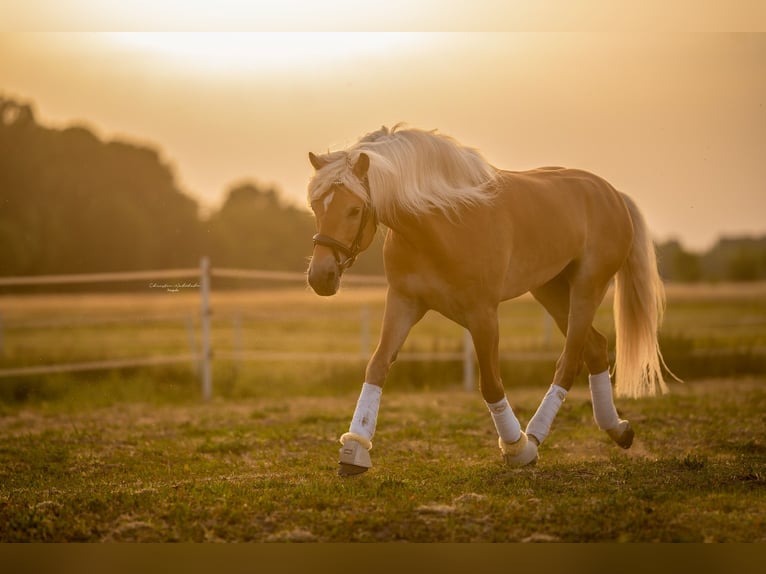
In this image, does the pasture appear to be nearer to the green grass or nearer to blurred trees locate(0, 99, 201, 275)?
the green grass

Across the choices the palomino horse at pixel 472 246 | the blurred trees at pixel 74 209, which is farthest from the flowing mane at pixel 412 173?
the blurred trees at pixel 74 209

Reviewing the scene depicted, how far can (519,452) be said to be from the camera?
4.09 meters

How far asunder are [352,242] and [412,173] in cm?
48

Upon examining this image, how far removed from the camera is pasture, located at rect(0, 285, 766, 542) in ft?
10.3

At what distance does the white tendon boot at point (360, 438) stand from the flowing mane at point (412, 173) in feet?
3.04

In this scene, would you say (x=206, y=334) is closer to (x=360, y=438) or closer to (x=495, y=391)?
(x=360, y=438)

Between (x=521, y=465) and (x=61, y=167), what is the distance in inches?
739

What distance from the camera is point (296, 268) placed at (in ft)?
79.5

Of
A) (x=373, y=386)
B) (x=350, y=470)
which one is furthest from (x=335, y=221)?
(x=350, y=470)

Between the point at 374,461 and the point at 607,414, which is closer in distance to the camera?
the point at 374,461

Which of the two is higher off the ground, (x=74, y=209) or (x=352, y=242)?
(x=74, y=209)

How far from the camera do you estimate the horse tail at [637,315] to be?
4.96 meters

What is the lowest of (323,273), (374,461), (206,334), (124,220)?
(374,461)

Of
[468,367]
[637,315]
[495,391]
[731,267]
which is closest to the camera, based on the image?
[495,391]
